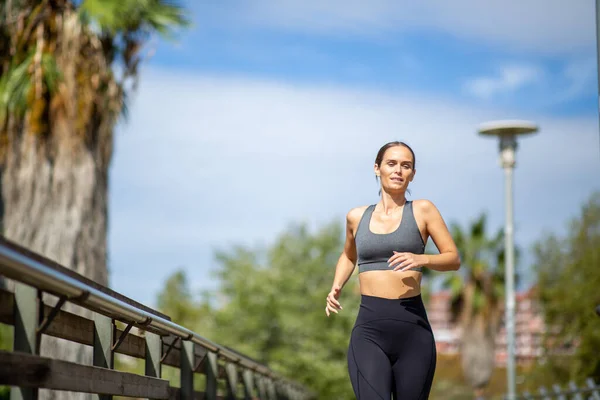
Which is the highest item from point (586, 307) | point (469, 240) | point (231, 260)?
point (469, 240)

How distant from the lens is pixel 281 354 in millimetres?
29812

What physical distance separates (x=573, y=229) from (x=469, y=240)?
19.2 metres

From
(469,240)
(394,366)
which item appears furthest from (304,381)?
(394,366)

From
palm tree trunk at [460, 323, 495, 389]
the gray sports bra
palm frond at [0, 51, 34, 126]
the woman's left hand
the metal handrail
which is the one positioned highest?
palm frond at [0, 51, 34, 126]

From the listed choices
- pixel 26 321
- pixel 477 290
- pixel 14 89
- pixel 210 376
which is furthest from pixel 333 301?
pixel 477 290

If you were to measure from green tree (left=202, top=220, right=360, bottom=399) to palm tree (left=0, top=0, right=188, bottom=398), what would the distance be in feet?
46.5

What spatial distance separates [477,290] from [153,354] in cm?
4331

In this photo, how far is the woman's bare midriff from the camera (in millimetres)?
5059

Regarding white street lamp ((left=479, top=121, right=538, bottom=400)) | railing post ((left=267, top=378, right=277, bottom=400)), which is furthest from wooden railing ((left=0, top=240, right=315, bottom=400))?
white street lamp ((left=479, top=121, right=538, bottom=400))

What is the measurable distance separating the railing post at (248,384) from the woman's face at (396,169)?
5070 mm

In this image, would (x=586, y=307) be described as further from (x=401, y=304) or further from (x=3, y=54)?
(x=401, y=304)

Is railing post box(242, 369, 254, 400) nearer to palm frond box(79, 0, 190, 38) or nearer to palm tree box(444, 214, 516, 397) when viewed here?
palm frond box(79, 0, 190, 38)

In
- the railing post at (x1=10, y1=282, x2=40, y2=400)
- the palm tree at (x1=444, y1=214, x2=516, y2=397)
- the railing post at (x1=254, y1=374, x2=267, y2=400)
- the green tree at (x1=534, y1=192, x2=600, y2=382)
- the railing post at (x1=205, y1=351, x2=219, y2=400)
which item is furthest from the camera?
the palm tree at (x1=444, y1=214, x2=516, y2=397)

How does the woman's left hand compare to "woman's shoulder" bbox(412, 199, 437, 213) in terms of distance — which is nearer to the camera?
the woman's left hand
